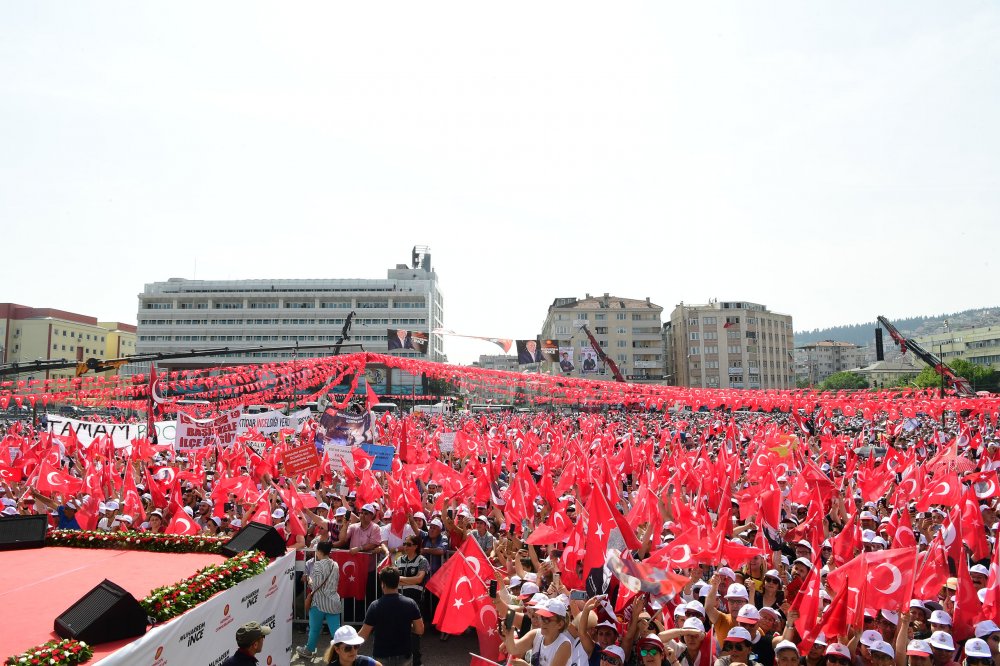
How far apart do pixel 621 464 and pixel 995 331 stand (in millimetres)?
121210

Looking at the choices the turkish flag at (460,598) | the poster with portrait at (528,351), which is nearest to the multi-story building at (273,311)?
the poster with portrait at (528,351)

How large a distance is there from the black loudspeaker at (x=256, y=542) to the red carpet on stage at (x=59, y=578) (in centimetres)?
17

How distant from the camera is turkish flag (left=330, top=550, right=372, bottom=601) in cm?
912

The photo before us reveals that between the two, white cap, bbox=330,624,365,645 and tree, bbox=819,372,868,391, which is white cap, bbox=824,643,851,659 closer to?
white cap, bbox=330,624,365,645

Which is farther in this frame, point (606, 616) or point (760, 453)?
point (760, 453)

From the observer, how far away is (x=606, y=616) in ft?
19.0

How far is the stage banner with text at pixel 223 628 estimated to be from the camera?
5105 millimetres

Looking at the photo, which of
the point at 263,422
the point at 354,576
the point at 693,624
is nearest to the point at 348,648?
the point at 693,624

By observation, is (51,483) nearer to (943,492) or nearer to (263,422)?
(263,422)

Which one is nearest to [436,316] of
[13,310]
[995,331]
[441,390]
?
[441,390]

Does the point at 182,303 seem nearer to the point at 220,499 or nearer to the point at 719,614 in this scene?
the point at 220,499

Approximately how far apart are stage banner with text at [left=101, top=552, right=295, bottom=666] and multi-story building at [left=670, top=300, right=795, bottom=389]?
322 ft

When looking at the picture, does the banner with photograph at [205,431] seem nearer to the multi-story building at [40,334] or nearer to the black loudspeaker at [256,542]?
the black loudspeaker at [256,542]

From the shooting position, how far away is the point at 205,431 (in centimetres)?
1545
